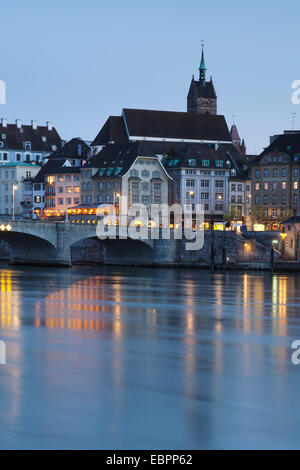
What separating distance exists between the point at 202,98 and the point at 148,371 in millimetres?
146564

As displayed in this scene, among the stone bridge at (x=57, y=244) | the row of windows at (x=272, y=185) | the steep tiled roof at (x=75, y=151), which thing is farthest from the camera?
the steep tiled roof at (x=75, y=151)

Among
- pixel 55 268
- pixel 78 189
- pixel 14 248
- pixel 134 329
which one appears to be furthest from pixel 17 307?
pixel 78 189

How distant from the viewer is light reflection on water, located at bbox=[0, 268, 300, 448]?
21344 mm

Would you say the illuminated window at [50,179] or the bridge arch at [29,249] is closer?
the bridge arch at [29,249]

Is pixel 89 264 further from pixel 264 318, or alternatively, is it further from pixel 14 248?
pixel 264 318

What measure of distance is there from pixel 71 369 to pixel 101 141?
342 ft

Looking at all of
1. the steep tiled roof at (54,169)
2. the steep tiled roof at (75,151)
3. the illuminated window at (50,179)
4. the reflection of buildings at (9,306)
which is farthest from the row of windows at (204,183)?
the reflection of buildings at (9,306)

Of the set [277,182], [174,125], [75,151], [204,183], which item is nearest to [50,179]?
[75,151]

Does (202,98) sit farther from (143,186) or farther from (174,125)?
(143,186)

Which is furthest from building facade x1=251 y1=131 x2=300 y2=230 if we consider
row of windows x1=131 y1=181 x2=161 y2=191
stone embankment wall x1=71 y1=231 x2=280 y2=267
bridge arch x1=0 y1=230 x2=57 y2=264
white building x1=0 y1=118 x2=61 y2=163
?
white building x1=0 y1=118 x2=61 y2=163

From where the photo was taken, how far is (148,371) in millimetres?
28484

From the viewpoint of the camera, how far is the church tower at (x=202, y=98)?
17088 cm

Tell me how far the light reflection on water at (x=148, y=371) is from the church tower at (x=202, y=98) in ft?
391

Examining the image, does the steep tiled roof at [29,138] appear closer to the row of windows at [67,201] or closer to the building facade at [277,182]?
the row of windows at [67,201]
